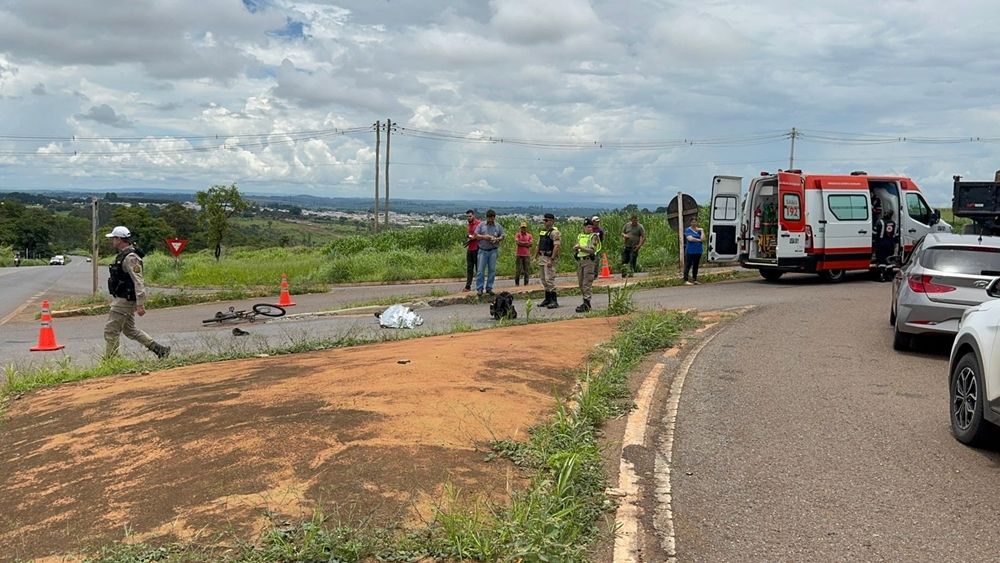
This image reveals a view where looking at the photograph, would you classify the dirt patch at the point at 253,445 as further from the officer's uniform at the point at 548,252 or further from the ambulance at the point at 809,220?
the ambulance at the point at 809,220

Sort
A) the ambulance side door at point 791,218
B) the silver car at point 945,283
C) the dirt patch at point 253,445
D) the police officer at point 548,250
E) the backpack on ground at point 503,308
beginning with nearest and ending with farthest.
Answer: the dirt patch at point 253,445 → the silver car at point 945,283 → the backpack on ground at point 503,308 → the police officer at point 548,250 → the ambulance side door at point 791,218

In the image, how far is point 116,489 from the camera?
4.14 meters

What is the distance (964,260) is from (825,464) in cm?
552

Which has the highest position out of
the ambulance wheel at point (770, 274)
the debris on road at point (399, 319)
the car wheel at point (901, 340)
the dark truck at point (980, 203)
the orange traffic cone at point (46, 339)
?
the dark truck at point (980, 203)

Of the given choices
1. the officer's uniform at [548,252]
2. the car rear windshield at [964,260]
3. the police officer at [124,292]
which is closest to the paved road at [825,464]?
the car rear windshield at [964,260]

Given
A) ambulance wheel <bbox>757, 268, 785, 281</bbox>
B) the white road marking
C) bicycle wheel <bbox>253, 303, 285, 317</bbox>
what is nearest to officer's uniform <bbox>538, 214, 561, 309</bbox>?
bicycle wheel <bbox>253, 303, 285, 317</bbox>

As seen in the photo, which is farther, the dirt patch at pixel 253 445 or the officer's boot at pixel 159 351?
the officer's boot at pixel 159 351

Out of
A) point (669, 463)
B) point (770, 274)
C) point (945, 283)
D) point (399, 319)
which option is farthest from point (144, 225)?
point (669, 463)

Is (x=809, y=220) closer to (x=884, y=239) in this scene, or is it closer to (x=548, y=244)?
(x=884, y=239)

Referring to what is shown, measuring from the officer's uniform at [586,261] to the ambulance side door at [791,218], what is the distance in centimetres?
649

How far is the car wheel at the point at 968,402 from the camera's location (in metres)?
5.57

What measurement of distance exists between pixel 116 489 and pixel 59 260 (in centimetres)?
8803

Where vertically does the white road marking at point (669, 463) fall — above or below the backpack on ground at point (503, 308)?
below

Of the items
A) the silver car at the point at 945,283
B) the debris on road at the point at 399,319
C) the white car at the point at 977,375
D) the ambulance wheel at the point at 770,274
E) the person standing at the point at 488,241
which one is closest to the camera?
the white car at the point at 977,375
